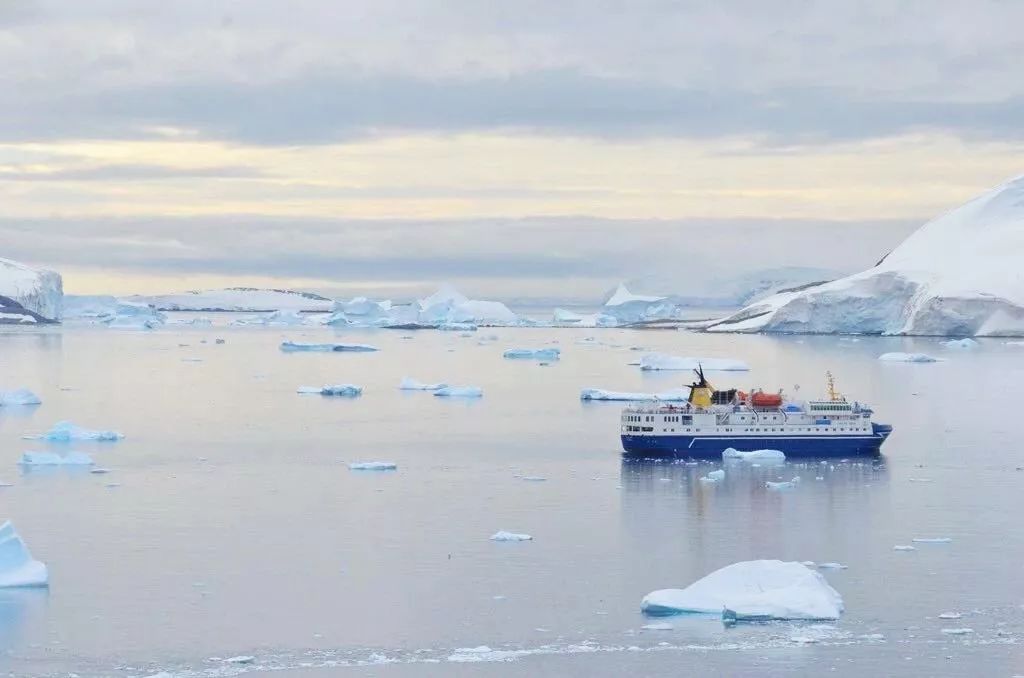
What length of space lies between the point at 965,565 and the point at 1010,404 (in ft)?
89.9

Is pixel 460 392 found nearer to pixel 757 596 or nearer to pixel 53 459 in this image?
pixel 53 459

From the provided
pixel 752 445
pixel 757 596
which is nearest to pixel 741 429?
pixel 752 445

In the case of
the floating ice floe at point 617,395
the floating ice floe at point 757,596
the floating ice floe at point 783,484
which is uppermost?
the floating ice floe at point 617,395

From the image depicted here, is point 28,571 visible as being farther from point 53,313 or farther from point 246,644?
point 53,313

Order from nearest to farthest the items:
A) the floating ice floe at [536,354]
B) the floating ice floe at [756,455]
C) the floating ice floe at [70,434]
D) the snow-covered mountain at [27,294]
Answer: the floating ice floe at [756,455]
the floating ice floe at [70,434]
the floating ice floe at [536,354]
the snow-covered mountain at [27,294]

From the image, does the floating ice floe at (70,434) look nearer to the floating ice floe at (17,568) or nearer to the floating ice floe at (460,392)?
the floating ice floe at (17,568)

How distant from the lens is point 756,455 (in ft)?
108

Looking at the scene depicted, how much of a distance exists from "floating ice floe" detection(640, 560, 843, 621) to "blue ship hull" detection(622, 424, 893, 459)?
1450cm

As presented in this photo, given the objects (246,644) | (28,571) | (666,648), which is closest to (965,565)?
(666,648)

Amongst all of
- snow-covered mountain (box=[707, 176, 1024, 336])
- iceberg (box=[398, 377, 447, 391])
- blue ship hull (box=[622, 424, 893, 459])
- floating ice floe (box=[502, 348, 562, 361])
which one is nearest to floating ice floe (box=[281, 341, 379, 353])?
floating ice floe (box=[502, 348, 562, 361])

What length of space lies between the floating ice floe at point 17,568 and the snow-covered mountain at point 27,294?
9824 cm

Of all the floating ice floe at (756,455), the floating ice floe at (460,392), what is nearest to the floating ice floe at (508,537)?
the floating ice floe at (756,455)

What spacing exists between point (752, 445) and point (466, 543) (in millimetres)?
12421

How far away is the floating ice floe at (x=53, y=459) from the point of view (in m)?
30.2
